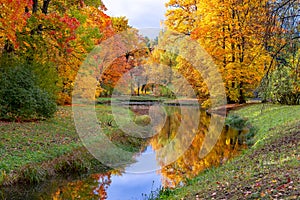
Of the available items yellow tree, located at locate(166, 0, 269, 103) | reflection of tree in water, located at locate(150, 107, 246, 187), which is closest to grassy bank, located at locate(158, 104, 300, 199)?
reflection of tree in water, located at locate(150, 107, 246, 187)

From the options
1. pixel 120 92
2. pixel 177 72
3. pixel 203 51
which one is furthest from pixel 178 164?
pixel 120 92

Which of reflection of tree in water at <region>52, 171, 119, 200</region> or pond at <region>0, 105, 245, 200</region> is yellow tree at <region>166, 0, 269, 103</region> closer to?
pond at <region>0, 105, 245, 200</region>

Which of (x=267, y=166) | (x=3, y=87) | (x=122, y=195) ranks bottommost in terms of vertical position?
(x=122, y=195)

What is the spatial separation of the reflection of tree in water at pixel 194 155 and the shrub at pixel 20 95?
5898mm

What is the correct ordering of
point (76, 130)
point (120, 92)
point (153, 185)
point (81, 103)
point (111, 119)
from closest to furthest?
1. point (153, 185)
2. point (76, 130)
3. point (111, 119)
4. point (81, 103)
5. point (120, 92)

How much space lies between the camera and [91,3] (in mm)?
16719

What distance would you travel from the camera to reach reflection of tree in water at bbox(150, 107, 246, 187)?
1066 cm

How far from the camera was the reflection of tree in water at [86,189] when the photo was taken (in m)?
8.41

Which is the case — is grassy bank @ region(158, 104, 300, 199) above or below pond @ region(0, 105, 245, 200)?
above

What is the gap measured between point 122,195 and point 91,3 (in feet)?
36.6

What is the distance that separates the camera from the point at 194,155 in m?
13.6

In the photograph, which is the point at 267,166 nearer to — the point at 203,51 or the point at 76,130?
the point at 76,130

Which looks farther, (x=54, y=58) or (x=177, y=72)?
(x=177, y=72)

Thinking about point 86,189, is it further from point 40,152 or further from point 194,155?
point 194,155
